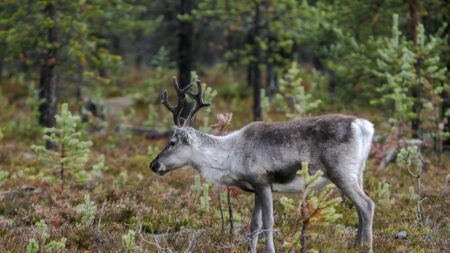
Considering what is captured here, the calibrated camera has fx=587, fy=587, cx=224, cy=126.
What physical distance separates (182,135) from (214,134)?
1.19 metres

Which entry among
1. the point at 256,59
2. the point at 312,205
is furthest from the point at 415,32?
the point at 312,205

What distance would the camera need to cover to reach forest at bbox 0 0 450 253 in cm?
858

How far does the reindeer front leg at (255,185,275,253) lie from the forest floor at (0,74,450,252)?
269mm

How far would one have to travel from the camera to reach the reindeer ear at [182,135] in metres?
8.67

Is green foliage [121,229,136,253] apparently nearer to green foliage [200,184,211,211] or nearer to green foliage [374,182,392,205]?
green foliage [200,184,211,211]

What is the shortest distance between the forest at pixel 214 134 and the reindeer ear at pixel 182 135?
13 cm

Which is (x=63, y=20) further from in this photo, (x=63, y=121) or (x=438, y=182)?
(x=438, y=182)

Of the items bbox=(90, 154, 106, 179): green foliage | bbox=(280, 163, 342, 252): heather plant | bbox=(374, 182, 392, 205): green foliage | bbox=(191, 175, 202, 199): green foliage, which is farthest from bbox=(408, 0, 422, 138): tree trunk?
→ bbox=(280, 163, 342, 252): heather plant

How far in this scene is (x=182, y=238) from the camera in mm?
8633

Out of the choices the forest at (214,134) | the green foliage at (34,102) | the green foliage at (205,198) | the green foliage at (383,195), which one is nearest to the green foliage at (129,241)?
the forest at (214,134)

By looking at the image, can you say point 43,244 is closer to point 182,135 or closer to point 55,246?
point 55,246

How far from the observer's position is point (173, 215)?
33.6 feet

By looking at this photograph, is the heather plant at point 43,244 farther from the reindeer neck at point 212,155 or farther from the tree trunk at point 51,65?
the tree trunk at point 51,65

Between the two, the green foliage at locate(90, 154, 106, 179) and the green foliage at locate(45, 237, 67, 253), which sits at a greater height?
the green foliage at locate(45, 237, 67, 253)
